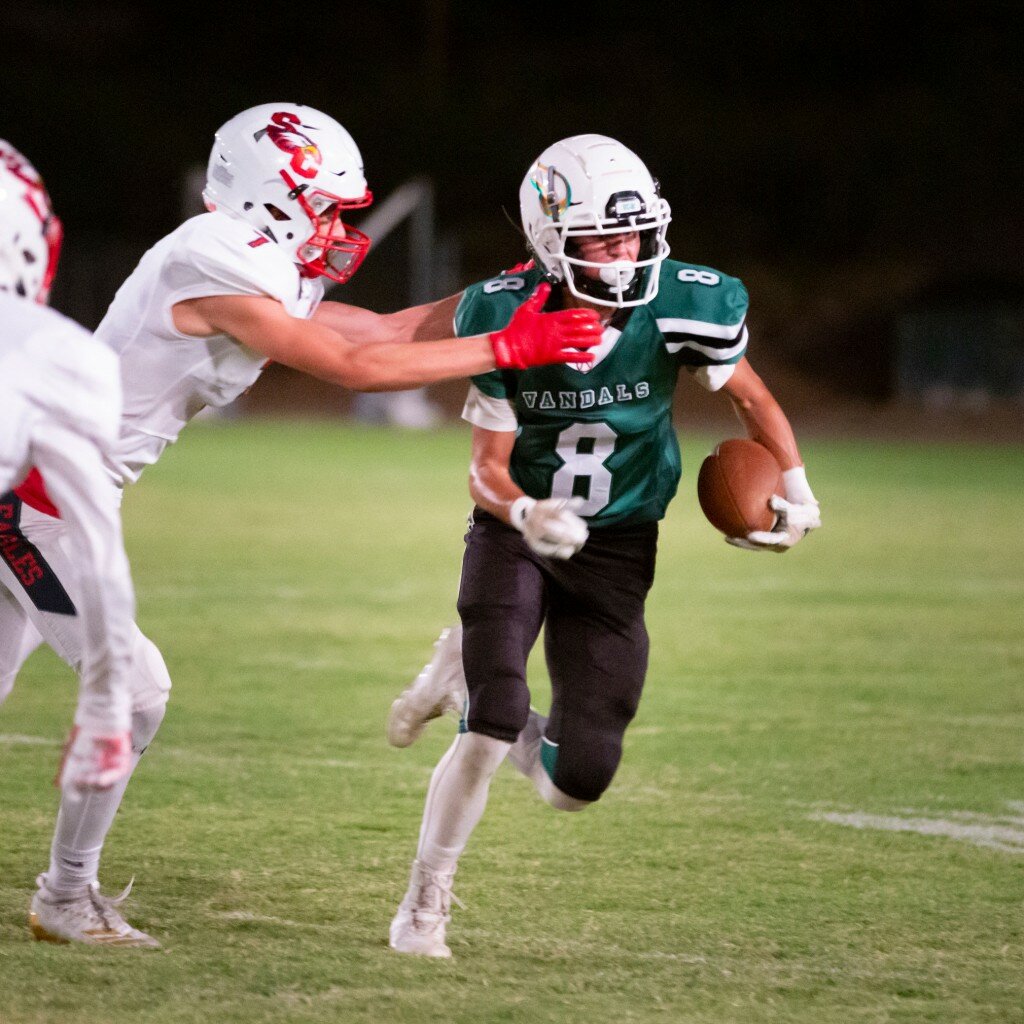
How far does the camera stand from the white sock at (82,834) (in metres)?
3.63

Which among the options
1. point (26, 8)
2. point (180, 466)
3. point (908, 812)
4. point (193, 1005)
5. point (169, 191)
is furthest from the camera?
point (26, 8)

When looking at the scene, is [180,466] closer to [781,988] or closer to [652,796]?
[652,796]

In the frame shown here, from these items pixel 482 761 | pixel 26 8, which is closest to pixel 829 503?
pixel 482 761

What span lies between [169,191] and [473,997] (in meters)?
27.1

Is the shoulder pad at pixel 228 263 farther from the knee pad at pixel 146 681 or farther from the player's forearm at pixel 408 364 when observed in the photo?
the knee pad at pixel 146 681

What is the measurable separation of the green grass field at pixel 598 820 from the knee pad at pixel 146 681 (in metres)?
0.47

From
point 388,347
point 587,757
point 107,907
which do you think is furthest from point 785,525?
point 107,907

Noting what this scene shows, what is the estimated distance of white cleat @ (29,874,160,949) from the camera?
11.7 feet

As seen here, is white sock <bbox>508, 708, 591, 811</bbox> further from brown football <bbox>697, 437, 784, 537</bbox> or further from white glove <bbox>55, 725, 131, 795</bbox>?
white glove <bbox>55, 725, 131, 795</bbox>

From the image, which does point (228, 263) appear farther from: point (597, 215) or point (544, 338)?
point (597, 215)

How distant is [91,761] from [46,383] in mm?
614

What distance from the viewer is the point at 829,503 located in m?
12.2

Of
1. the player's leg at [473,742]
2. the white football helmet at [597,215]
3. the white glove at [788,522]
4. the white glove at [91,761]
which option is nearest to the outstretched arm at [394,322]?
the white football helmet at [597,215]

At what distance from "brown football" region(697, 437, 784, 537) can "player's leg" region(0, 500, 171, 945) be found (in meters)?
1.31
